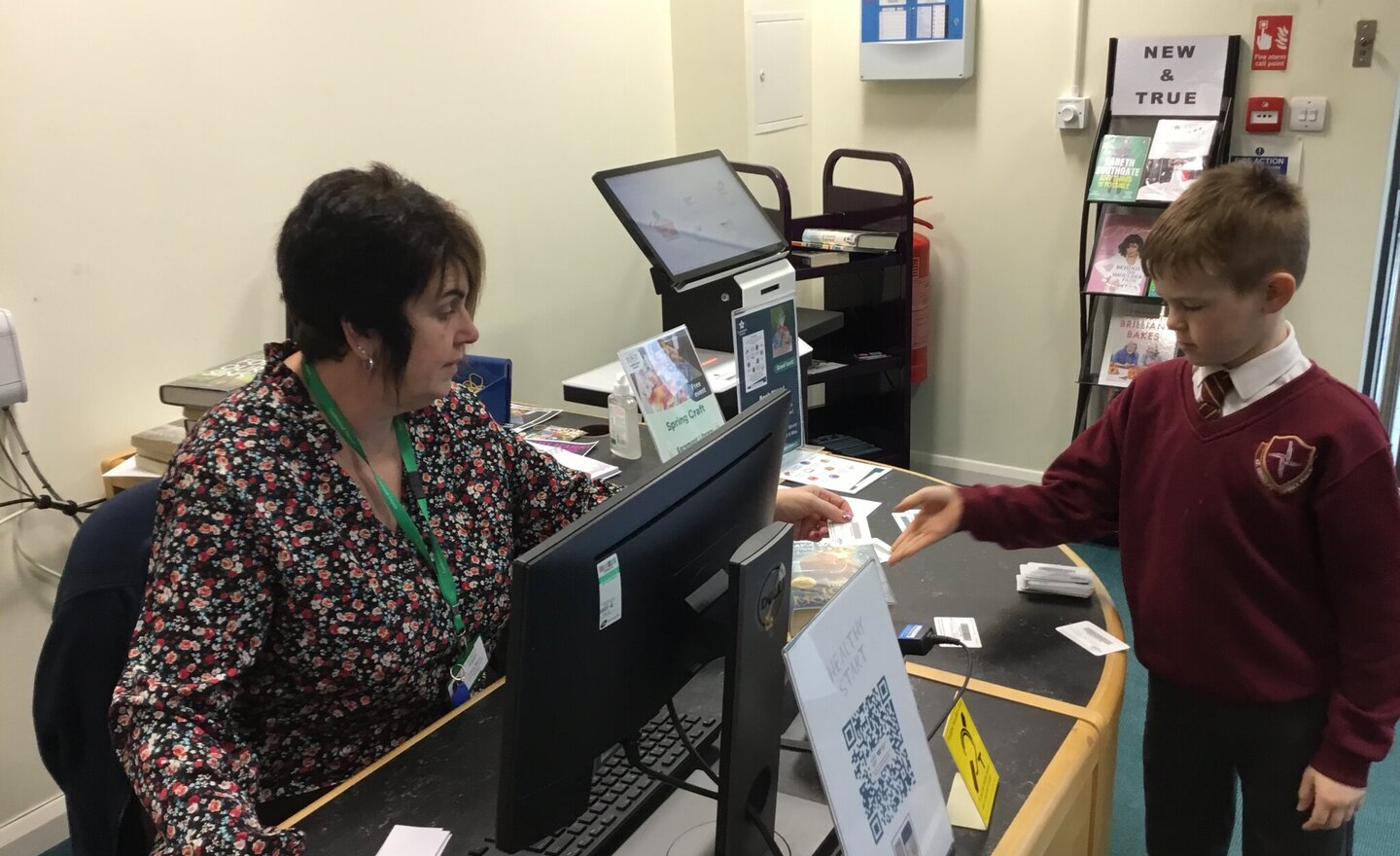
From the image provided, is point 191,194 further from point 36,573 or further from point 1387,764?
point 1387,764

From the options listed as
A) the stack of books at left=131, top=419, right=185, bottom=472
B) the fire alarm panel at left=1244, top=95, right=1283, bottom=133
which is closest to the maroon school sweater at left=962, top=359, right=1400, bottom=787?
the stack of books at left=131, top=419, right=185, bottom=472

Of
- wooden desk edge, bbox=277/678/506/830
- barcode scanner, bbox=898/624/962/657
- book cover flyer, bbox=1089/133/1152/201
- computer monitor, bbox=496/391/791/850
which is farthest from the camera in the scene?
book cover flyer, bbox=1089/133/1152/201

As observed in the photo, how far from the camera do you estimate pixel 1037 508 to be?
1.70 meters

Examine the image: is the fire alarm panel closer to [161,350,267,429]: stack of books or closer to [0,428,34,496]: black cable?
[161,350,267,429]: stack of books

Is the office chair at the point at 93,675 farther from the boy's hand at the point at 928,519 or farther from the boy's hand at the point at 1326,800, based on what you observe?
the boy's hand at the point at 1326,800

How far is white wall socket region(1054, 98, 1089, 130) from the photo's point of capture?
348 centimetres

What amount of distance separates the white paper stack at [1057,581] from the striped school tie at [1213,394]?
32 centimetres

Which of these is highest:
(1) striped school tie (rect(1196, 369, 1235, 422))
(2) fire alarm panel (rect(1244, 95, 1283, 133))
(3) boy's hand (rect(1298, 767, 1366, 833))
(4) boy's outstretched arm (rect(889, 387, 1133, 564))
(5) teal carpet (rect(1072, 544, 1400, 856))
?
(2) fire alarm panel (rect(1244, 95, 1283, 133))

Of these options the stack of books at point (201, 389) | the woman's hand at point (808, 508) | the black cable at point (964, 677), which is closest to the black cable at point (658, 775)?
the black cable at point (964, 677)

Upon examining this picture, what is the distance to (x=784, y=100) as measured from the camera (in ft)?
12.7

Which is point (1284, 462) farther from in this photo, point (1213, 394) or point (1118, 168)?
point (1118, 168)

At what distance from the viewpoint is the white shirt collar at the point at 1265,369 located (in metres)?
1.44

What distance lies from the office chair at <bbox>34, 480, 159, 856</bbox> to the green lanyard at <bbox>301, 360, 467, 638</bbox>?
0.25 m

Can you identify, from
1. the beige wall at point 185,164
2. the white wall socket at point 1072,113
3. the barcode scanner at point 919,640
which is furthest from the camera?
the white wall socket at point 1072,113
